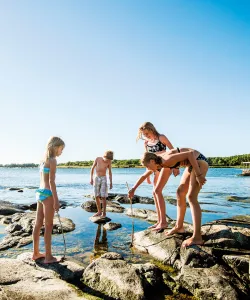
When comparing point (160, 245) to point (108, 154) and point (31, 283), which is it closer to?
point (31, 283)

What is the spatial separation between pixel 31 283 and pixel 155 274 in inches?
79.8

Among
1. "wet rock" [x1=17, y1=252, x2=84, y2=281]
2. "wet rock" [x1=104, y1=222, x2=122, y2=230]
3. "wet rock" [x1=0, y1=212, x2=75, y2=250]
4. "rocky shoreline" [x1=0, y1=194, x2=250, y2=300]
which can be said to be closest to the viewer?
"rocky shoreline" [x1=0, y1=194, x2=250, y2=300]

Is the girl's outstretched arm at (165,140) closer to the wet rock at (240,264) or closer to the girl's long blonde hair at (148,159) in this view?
the girl's long blonde hair at (148,159)

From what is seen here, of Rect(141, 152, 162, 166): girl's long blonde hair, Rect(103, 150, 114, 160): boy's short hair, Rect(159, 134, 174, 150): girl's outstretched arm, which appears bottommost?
Rect(141, 152, 162, 166): girl's long blonde hair

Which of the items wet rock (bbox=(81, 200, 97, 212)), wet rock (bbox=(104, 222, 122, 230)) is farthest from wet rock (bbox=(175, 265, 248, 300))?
wet rock (bbox=(81, 200, 97, 212))

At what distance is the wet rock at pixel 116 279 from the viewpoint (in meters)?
4.26

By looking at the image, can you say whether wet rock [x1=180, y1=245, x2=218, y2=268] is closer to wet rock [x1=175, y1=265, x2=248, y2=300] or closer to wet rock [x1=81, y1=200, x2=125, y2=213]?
wet rock [x1=175, y1=265, x2=248, y2=300]

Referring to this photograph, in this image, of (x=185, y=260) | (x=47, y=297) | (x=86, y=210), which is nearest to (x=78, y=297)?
(x=47, y=297)

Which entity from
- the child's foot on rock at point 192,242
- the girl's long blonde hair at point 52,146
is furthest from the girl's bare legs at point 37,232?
the child's foot on rock at point 192,242

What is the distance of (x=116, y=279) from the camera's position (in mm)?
4500

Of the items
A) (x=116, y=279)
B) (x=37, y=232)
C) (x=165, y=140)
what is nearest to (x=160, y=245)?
(x=116, y=279)

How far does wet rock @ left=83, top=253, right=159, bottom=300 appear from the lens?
426 cm

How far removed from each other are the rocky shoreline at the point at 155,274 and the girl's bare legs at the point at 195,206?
16 centimetres

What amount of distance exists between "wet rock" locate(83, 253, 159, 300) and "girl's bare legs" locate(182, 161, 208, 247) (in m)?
1.13
